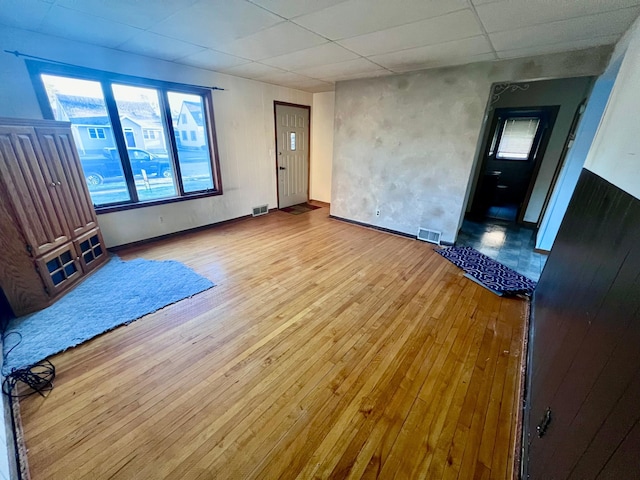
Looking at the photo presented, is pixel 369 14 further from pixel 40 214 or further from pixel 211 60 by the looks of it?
pixel 40 214

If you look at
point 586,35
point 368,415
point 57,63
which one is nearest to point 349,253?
point 368,415

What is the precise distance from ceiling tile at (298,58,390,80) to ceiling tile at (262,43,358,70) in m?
0.15

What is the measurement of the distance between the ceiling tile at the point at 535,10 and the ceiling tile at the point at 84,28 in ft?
9.78

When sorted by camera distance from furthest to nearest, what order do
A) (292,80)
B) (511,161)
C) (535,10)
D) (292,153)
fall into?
(292,153) < (511,161) < (292,80) < (535,10)

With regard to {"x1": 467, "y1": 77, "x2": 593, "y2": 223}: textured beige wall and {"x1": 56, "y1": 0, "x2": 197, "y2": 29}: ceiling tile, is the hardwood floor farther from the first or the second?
{"x1": 467, "y1": 77, "x2": 593, "y2": 223}: textured beige wall

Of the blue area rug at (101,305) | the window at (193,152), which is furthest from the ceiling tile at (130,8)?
the blue area rug at (101,305)

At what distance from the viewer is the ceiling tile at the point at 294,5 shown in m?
1.78

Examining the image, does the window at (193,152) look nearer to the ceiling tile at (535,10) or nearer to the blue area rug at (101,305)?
the blue area rug at (101,305)

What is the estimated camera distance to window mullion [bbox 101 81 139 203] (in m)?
2.99

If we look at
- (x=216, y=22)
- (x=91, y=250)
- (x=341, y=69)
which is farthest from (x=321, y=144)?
(x=91, y=250)

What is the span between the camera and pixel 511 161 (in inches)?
195

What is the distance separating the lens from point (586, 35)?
84.8 inches

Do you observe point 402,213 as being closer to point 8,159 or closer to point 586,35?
point 586,35

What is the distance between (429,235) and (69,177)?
4.46 metres
